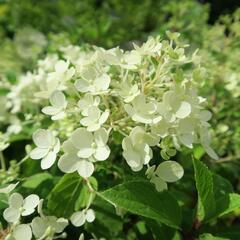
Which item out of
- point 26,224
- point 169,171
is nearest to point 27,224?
point 26,224

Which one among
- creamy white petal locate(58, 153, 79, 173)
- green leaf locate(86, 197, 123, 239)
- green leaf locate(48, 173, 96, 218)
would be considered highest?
creamy white petal locate(58, 153, 79, 173)

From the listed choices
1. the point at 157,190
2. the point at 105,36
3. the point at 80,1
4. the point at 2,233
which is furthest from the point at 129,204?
the point at 80,1

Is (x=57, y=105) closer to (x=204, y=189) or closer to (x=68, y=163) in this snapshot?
(x=68, y=163)

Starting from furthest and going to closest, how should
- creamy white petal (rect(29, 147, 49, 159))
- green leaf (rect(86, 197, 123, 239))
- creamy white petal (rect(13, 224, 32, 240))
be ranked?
green leaf (rect(86, 197, 123, 239)) → creamy white petal (rect(29, 147, 49, 159)) → creamy white petal (rect(13, 224, 32, 240))

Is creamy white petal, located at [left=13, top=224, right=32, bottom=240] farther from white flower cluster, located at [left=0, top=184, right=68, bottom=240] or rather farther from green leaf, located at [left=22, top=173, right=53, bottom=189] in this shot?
green leaf, located at [left=22, top=173, right=53, bottom=189]

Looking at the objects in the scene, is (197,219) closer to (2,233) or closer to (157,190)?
(157,190)

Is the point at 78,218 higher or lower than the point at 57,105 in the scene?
lower

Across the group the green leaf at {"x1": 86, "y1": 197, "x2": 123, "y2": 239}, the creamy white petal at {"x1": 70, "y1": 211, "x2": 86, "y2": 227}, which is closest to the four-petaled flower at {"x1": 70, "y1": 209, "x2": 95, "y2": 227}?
the creamy white petal at {"x1": 70, "y1": 211, "x2": 86, "y2": 227}
